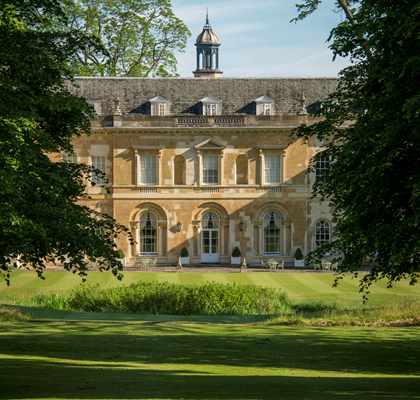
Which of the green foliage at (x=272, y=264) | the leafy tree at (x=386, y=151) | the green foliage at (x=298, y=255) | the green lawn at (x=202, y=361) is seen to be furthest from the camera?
the green foliage at (x=298, y=255)

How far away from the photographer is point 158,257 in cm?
5134

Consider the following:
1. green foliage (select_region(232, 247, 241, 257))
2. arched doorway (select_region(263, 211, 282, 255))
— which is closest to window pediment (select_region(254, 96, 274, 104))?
arched doorway (select_region(263, 211, 282, 255))

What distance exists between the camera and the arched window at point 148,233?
51625 millimetres

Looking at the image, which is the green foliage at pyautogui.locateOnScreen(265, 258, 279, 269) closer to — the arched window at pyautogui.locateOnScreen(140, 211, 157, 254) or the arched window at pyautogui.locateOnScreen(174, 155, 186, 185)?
the arched window at pyautogui.locateOnScreen(140, 211, 157, 254)

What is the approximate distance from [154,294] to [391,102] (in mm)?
16137

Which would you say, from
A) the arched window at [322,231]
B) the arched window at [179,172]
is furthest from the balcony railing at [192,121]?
the arched window at [322,231]

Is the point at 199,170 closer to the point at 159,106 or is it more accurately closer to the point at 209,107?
the point at 209,107

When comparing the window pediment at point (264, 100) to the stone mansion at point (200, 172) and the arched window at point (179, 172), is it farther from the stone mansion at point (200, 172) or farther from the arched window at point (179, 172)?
the arched window at point (179, 172)

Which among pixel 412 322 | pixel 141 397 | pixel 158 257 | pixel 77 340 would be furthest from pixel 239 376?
pixel 158 257

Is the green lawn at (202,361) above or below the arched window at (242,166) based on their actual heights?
below

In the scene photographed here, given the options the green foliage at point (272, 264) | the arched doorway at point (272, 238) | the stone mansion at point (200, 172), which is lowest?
the green foliage at point (272, 264)

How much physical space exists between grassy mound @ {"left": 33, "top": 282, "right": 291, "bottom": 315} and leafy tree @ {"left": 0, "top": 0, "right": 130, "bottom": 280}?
12.4m

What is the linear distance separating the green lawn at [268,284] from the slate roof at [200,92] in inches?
461

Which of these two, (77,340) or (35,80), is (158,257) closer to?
(77,340)
